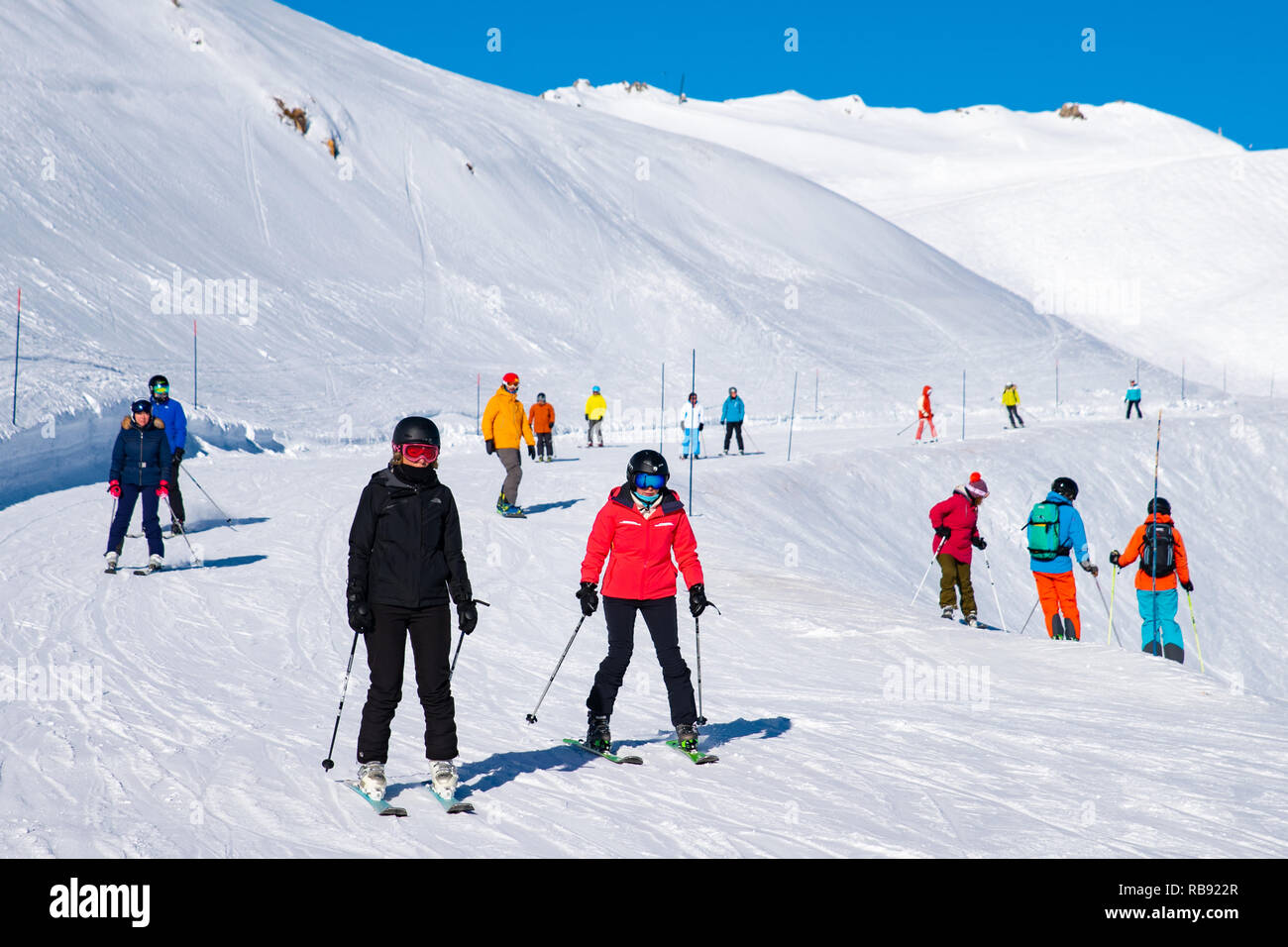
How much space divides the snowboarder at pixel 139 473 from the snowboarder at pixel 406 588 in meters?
7.30

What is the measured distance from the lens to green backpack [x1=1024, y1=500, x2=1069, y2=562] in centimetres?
1274

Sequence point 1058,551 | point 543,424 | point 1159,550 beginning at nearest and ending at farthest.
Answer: point 1159,550
point 1058,551
point 543,424

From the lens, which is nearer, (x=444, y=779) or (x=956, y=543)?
(x=444, y=779)

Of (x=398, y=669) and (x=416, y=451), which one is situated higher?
(x=416, y=451)

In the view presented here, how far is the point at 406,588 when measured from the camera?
576 centimetres

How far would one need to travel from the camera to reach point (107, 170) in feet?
128

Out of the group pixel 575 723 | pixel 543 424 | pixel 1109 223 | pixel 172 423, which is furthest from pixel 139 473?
pixel 1109 223

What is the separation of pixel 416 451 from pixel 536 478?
48.7ft

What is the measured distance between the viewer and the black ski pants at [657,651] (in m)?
6.92

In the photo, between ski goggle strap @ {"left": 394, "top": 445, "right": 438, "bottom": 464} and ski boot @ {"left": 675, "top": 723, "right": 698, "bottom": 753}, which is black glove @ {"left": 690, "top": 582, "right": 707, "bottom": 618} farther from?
ski goggle strap @ {"left": 394, "top": 445, "right": 438, "bottom": 464}

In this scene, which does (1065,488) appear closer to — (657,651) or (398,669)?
(657,651)

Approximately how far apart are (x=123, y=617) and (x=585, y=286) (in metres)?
40.1

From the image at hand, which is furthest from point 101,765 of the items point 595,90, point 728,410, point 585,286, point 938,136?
point 595,90

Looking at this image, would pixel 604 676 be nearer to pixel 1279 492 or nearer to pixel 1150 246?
pixel 1279 492
